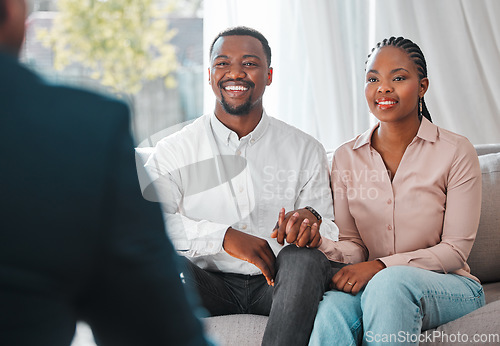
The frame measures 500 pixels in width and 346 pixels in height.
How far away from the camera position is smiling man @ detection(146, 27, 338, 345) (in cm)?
150

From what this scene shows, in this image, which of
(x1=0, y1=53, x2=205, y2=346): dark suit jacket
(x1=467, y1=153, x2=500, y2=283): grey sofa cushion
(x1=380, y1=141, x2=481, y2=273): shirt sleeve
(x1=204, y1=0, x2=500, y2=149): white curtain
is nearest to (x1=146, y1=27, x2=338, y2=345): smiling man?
(x1=380, y1=141, x2=481, y2=273): shirt sleeve

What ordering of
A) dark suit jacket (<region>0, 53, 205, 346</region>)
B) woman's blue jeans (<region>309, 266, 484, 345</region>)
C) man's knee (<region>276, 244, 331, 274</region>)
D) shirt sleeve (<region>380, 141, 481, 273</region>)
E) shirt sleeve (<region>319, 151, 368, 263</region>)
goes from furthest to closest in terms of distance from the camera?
1. shirt sleeve (<region>319, 151, 368, 263</region>)
2. shirt sleeve (<region>380, 141, 481, 273</region>)
3. man's knee (<region>276, 244, 331, 274</region>)
4. woman's blue jeans (<region>309, 266, 484, 345</region>)
5. dark suit jacket (<region>0, 53, 205, 346</region>)

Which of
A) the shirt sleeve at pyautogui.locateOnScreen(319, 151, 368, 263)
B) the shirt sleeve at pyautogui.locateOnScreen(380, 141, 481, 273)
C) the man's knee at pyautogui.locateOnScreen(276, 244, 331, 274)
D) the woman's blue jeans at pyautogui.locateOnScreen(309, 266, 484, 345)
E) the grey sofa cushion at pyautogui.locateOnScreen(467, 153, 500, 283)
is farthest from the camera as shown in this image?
the grey sofa cushion at pyautogui.locateOnScreen(467, 153, 500, 283)

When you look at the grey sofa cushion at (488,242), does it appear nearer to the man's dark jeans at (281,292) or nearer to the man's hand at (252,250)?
the man's dark jeans at (281,292)

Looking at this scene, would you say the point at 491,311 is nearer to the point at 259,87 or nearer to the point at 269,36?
the point at 259,87

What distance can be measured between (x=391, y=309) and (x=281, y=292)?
0.27m

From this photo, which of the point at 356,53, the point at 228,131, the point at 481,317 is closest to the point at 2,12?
the point at 481,317

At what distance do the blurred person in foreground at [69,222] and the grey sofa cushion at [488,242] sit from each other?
169 cm

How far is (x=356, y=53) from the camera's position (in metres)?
2.77

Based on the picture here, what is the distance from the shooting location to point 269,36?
263 centimetres

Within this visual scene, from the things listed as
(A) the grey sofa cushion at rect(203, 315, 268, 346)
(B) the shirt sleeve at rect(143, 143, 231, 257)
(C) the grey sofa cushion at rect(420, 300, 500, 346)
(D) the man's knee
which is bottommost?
(A) the grey sofa cushion at rect(203, 315, 268, 346)

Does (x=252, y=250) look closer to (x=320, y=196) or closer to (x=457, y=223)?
(x=320, y=196)

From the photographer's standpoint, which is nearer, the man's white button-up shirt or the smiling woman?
the smiling woman

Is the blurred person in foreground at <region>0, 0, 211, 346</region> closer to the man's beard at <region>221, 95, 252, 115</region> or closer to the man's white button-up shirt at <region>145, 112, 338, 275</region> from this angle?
the man's white button-up shirt at <region>145, 112, 338, 275</region>
